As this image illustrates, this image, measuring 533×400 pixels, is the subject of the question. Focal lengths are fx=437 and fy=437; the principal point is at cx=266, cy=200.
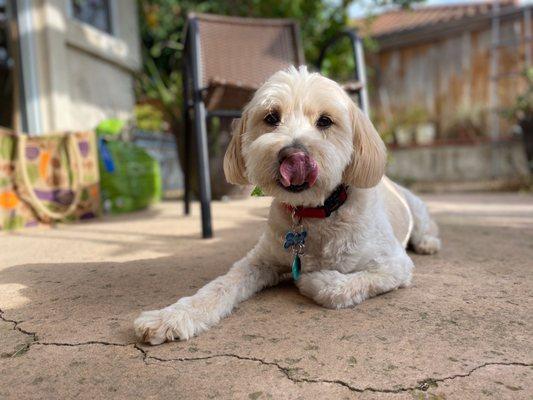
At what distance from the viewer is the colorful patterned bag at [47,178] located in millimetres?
3549

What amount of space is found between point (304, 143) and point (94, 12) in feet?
20.4

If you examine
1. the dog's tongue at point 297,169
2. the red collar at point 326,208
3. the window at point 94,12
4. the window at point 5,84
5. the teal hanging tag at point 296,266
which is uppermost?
the window at point 94,12

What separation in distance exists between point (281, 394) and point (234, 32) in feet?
A: 11.8

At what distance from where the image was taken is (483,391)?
1.09 meters

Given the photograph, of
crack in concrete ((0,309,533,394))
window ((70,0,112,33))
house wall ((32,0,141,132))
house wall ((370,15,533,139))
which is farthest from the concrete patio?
house wall ((370,15,533,139))

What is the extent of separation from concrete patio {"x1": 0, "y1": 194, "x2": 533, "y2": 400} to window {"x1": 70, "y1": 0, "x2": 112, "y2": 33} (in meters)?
4.76

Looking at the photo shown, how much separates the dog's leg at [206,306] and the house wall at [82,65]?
4311 millimetres

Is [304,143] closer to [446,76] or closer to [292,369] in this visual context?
[292,369]

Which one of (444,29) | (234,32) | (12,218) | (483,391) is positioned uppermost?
(444,29)

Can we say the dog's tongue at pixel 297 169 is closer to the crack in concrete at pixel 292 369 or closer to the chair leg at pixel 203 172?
the crack in concrete at pixel 292 369

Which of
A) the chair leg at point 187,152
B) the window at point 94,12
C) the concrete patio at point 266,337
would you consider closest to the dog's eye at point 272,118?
the concrete patio at point 266,337

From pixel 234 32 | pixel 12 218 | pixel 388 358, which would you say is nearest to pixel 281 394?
pixel 388 358

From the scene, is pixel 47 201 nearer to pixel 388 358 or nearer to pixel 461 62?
pixel 388 358

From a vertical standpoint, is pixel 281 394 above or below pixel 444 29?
below
